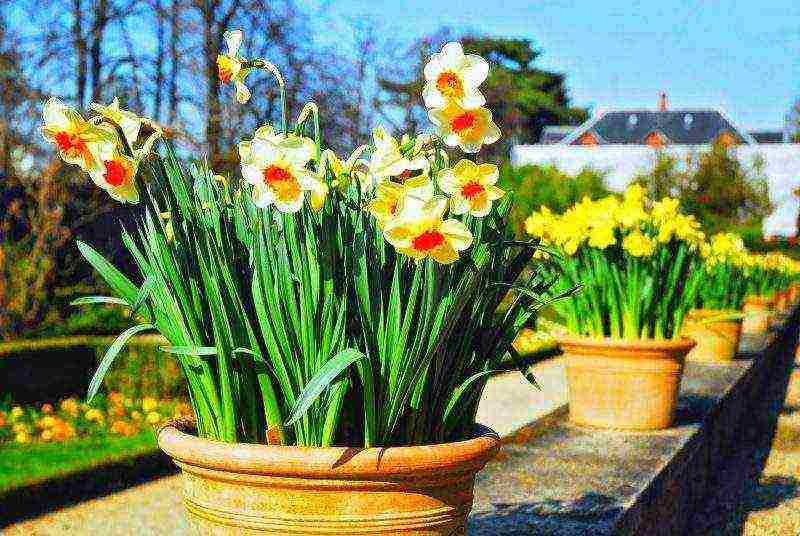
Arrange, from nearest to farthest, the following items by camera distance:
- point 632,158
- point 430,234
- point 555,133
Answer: point 430,234 → point 632,158 → point 555,133

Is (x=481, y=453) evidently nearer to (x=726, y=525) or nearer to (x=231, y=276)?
(x=231, y=276)

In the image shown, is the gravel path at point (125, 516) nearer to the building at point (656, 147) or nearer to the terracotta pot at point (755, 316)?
the terracotta pot at point (755, 316)

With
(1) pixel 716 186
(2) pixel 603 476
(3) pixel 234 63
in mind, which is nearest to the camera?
(3) pixel 234 63

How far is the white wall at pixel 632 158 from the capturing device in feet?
119

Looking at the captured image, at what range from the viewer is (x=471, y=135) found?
4.94ft

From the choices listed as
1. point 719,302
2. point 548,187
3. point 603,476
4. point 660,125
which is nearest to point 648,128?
point 660,125

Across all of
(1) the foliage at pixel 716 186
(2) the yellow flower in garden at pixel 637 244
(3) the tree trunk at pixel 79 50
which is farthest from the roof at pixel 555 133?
(2) the yellow flower in garden at pixel 637 244

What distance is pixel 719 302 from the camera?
25.6ft

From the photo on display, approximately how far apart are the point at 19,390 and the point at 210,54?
12834 millimetres

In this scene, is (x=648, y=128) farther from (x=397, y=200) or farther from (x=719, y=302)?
(x=397, y=200)

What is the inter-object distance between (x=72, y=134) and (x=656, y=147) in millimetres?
35820

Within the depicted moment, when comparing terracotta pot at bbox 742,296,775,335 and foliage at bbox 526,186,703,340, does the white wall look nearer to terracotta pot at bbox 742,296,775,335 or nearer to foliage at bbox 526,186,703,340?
terracotta pot at bbox 742,296,775,335

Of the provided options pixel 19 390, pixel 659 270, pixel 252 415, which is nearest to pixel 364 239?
pixel 252 415

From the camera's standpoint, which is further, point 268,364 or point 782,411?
point 782,411
